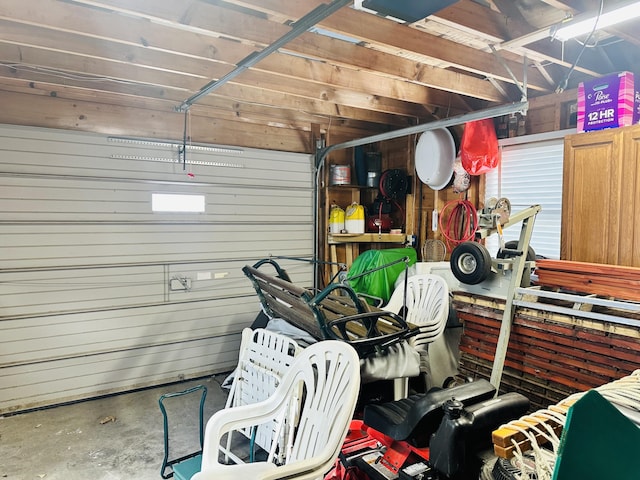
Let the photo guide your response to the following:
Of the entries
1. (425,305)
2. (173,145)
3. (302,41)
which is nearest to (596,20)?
(302,41)

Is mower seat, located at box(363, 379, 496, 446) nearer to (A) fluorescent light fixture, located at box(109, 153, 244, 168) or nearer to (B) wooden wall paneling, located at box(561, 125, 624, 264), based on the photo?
(B) wooden wall paneling, located at box(561, 125, 624, 264)

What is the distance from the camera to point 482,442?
191 centimetres

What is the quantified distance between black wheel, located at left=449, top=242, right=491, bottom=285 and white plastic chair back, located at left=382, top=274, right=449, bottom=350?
51 centimetres

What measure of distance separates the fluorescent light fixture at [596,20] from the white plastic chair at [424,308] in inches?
77.0

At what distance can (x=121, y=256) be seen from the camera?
14.0 feet

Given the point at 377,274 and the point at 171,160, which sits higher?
the point at 171,160

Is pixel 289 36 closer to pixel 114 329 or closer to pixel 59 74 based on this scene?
pixel 59 74

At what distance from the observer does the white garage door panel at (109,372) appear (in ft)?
12.7

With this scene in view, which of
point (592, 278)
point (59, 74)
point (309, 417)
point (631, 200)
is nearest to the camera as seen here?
point (309, 417)

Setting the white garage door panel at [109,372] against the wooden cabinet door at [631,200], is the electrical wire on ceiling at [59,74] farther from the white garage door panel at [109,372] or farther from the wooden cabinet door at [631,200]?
the wooden cabinet door at [631,200]

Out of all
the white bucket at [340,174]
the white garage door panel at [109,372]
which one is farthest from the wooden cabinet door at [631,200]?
the white garage door panel at [109,372]

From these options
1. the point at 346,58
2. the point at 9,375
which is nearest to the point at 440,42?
the point at 346,58

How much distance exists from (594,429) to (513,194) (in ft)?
12.0

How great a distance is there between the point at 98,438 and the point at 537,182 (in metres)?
4.41
